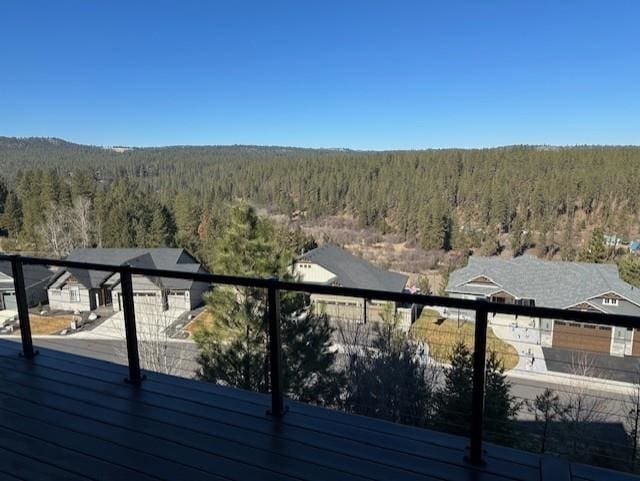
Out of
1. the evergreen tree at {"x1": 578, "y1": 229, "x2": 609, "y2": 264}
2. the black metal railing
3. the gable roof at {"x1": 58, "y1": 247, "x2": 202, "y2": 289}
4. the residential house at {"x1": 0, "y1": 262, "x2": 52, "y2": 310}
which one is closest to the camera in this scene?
the black metal railing

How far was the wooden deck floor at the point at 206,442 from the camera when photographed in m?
1.59

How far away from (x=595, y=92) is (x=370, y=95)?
15.7 metres

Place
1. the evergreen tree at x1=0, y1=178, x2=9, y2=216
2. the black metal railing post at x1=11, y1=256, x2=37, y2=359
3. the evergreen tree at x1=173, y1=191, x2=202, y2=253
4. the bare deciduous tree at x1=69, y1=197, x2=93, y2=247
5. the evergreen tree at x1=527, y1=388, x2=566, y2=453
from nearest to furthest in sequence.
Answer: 1. the black metal railing post at x1=11, y1=256, x2=37, y2=359
2. the evergreen tree at x1=527, y1=388, x2=566, y2=453
3. the bare deciduous tree at x1=69, y1=197, x2=93, y2=247
4. the evergreen tree at x1=173, y1=191, x2=202, y2=253
5. the evergreen tree at x1=0, y1=178, x2=9, y2=216

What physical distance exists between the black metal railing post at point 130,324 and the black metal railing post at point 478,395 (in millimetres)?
1840

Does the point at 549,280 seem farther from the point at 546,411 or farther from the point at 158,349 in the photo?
the point at 546,411

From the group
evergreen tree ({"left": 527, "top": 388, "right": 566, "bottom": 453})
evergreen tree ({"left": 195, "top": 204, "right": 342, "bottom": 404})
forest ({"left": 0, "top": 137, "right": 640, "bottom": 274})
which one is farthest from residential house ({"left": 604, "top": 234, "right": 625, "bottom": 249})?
evergreen tree ({"left": 527, "top": 388, "right": 566, "bottom": 453})

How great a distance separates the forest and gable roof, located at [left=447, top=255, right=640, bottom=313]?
20450mm

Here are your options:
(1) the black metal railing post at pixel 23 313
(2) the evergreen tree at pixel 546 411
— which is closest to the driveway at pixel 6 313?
(1) the black metal railing post at pixel 23 313

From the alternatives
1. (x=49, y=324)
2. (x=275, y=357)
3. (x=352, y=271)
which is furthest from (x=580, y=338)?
(x=49, y=324)

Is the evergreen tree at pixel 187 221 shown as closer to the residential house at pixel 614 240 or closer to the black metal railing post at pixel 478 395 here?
the black metal railing post at pixel 478 395

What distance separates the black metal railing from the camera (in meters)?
1.48

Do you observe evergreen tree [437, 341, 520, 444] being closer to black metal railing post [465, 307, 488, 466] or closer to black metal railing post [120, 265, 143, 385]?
black metal railing post [465, 307, 488, 466]

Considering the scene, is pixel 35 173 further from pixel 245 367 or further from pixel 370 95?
pixel 245 367

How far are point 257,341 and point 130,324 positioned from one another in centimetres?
597
